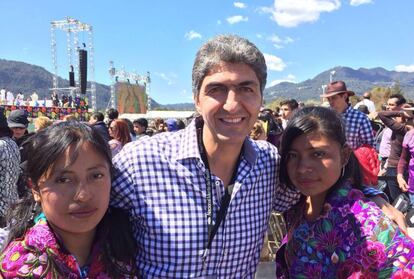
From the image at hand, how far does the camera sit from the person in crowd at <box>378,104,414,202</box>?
17.9 feet

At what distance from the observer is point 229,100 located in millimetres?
1688

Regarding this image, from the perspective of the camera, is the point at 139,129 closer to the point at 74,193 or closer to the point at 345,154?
the point at 345,154

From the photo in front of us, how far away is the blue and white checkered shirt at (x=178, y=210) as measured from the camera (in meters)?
1.70

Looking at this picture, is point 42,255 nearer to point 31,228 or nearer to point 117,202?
point 31,228

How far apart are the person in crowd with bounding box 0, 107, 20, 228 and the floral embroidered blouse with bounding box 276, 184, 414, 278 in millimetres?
2648

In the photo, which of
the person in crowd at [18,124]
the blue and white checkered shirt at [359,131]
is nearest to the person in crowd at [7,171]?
the person in crowd at [18,124]

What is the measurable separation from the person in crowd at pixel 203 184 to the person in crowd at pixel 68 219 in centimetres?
12

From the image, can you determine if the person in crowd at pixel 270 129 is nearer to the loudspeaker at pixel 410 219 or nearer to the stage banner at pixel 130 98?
the loudspeaker at pixel 410 219

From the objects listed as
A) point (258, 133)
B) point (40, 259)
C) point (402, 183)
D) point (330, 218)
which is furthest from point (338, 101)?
point (40, 259)

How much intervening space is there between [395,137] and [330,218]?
4518 mm

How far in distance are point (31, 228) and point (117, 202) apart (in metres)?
0.35

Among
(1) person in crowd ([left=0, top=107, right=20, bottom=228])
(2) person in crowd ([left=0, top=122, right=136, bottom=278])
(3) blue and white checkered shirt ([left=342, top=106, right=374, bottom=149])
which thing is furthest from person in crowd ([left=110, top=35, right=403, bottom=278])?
(3) blue and white checkered shirt ([left=342, top=106, right=374, bottom=149])

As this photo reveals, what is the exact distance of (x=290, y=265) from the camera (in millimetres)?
1871

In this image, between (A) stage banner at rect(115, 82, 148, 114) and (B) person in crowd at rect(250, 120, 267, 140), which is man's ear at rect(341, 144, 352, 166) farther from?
(A) stage banner at rect(115, 82, 148, 114)
